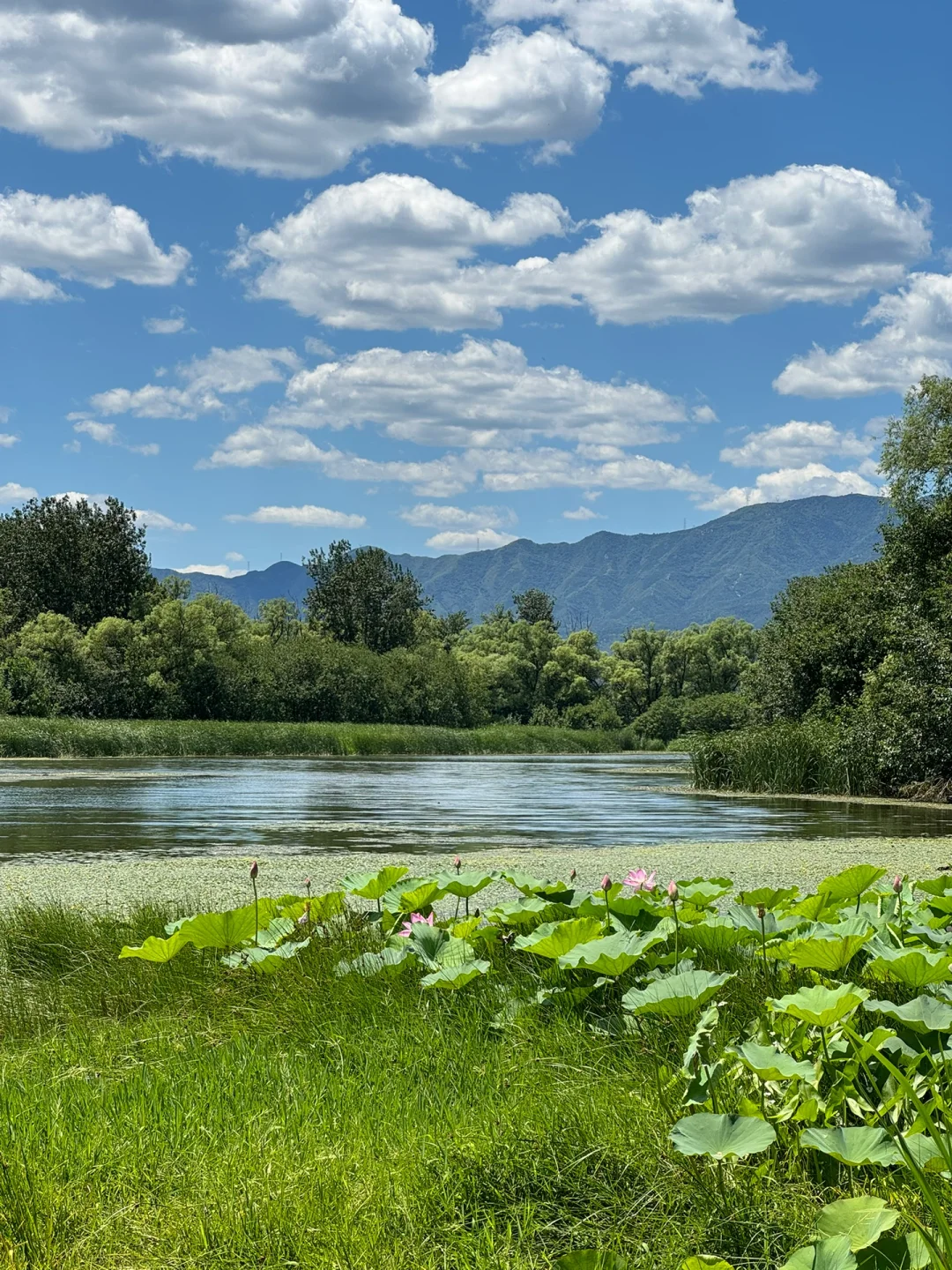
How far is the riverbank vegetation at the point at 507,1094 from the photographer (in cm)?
289

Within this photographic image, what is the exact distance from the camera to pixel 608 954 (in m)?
4.05

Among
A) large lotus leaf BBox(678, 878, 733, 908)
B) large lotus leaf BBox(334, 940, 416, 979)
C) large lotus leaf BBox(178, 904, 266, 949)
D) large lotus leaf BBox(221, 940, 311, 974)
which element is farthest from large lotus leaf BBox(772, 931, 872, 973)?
large lotus leaf BBox(178, 904, 266, 949)

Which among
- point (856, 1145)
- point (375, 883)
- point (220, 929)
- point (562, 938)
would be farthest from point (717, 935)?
point (220, 929)

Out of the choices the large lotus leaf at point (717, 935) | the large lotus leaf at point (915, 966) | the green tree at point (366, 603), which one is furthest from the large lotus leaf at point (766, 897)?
the green tree at point (366, 603)

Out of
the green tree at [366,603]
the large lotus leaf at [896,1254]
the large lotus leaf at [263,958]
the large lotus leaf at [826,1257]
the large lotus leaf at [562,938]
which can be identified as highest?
the green tree at [366,603]

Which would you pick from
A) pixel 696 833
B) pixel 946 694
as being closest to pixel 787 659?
pixel 946 694

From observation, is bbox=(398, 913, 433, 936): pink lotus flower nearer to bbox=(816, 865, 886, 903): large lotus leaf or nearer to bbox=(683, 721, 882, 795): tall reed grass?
bbox=(816, 865, 886, 903): large lotus leaf

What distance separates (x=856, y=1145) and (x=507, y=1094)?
1.26 m

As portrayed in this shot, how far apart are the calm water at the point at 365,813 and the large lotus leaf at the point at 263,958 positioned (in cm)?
970

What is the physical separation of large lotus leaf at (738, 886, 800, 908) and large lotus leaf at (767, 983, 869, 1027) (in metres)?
1.34

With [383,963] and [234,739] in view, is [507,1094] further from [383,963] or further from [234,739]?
[234,739]

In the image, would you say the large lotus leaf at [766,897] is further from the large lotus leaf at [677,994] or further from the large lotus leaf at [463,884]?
the large lotus leaf at [463,884]

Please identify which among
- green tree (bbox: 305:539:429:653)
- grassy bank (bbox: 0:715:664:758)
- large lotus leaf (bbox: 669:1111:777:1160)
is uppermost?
green tree (bbox: 305:539:429:653)

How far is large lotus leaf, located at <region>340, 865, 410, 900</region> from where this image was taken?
5859mm
